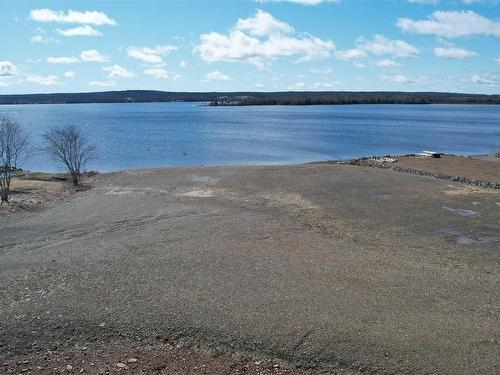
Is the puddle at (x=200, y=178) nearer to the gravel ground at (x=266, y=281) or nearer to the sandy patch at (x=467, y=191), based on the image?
the gravel ground at (x=266, y=281)

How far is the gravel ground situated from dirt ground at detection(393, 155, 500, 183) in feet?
29.1

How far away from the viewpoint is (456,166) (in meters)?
35.9

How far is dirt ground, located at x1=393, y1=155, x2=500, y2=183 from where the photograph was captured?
Result: 32.1 metres

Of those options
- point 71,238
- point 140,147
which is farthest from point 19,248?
point 140,147

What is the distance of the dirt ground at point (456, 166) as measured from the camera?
3209 centimetres

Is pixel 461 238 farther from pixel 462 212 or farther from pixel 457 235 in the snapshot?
pixel 462 212

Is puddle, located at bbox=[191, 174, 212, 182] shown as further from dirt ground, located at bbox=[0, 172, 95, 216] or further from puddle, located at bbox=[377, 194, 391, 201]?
puddle, located at bbox=[377, 194, 391, 201]

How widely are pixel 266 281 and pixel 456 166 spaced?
2744cm

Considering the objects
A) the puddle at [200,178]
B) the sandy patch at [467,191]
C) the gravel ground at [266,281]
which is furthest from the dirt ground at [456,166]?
the puddle at [200,178]

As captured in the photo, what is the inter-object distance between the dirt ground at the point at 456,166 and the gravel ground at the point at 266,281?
886 centimetres

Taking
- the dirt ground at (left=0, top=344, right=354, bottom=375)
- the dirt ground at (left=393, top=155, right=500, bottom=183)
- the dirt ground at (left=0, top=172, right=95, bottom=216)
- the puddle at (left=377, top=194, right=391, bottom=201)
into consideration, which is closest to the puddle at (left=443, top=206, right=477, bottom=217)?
the puddle at (left=377, top=194, right=391, bottom=201)

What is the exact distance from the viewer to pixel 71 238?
57.2 ft

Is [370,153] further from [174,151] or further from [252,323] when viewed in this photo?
[252,323]

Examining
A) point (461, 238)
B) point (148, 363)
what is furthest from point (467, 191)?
point (148, 363)
